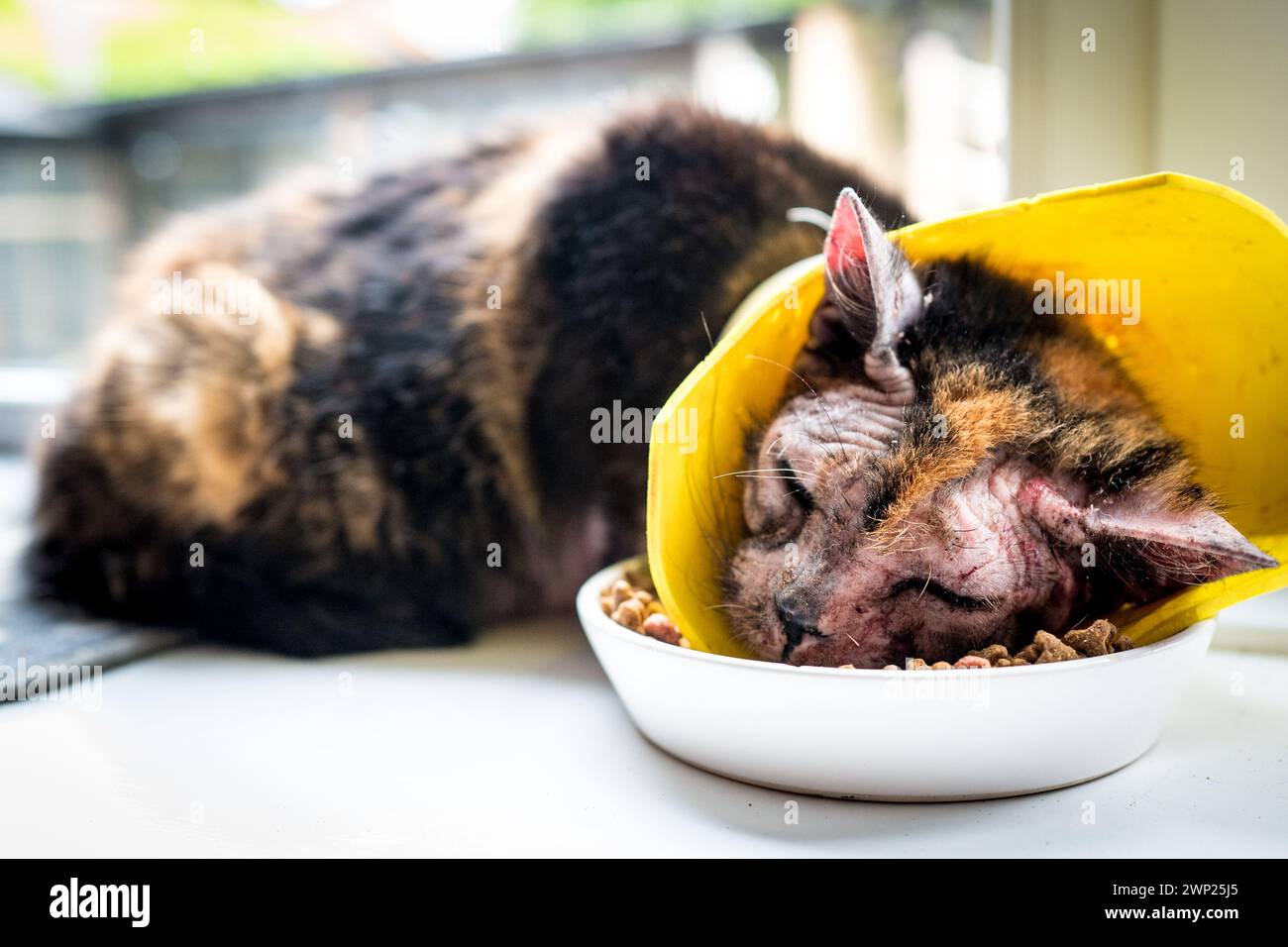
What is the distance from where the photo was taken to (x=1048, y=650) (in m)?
0.84

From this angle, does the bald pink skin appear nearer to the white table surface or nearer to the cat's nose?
the cat's nose

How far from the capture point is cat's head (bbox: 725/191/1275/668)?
2.70ft

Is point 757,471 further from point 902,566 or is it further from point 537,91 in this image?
point 537,91

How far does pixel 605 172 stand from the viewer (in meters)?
1.44

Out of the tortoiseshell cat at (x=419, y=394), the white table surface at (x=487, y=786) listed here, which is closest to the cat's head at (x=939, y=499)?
the white table surface at (x=487, y=786)

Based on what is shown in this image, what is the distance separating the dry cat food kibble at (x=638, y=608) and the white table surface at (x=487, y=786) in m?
0.12

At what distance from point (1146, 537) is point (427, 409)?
0.99 metres

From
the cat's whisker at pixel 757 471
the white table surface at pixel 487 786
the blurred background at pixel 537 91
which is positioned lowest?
the white table surface at pixel 487 786

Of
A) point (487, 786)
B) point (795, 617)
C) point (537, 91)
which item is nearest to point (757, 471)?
point (795, 617)

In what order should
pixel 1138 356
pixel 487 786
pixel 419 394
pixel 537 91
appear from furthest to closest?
pixel 537 91, pixel 419 394, pixel 1138 356, pixel 487 786

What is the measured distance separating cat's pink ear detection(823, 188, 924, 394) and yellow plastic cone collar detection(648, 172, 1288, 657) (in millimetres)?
77

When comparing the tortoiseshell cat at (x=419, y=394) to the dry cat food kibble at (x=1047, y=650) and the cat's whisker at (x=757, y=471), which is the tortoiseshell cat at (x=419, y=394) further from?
the dry cat food kibble at (x=1047, y=650)

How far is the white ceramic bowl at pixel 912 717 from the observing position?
764 mm

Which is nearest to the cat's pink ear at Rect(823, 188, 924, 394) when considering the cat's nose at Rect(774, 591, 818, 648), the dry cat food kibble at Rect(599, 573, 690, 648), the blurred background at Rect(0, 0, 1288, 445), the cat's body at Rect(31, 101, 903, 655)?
the cat's nose at Rect(774, 591, 818, 648)
